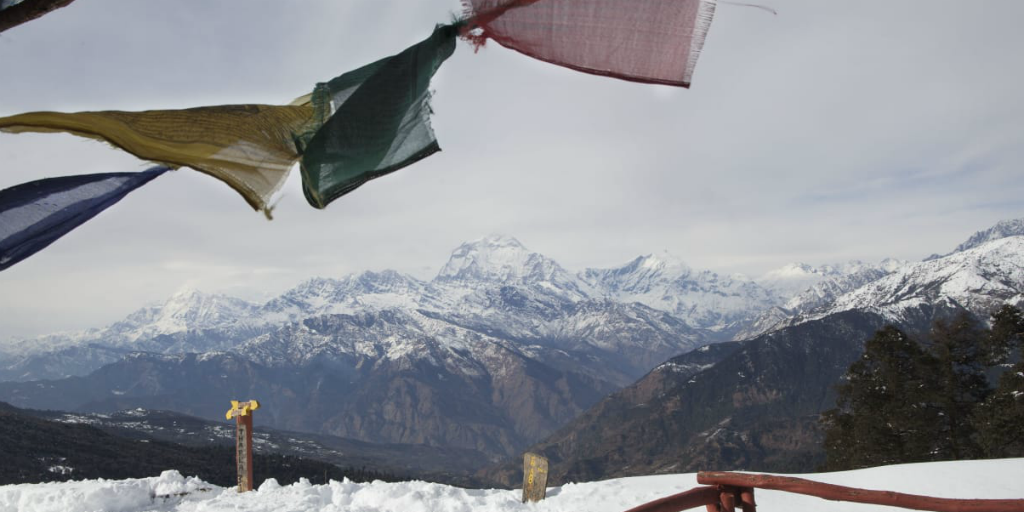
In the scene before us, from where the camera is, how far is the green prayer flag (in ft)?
9.29

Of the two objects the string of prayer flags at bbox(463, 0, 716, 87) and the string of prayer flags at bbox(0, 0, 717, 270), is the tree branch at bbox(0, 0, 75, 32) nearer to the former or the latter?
the string of prayer flags at bbox(0, 0, 717, 270)

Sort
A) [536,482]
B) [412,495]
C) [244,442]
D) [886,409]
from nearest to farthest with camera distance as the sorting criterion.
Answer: [412,495] < [536,482] < [244,442] < [886,409]

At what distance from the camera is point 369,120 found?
2869mm

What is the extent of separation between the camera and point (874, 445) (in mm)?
30828

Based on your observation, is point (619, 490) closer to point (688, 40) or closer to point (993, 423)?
point (688, 40)

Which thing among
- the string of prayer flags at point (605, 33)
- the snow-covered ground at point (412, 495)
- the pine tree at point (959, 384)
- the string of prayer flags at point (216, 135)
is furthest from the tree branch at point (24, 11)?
the pine tree at point (959, 384)

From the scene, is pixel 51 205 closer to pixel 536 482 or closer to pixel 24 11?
pixel 24 11

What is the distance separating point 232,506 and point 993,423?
2988 centimetres

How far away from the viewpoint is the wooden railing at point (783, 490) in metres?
2.97

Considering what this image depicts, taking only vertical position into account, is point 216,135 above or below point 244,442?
above

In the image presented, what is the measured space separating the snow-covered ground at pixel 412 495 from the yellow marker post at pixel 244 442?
1092 mm

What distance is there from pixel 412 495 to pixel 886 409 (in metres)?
29.8

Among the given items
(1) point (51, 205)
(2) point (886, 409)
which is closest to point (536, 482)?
(1) point (51, 205)

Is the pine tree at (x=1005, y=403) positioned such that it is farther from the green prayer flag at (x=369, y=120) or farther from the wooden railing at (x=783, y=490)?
the green prayer flag at (x=369, y=120)
